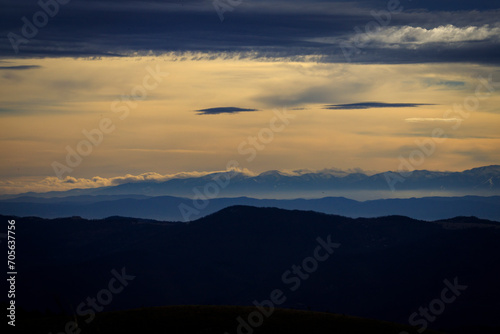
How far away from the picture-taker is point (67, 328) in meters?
74.1

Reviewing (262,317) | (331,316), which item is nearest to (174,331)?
(262,317)

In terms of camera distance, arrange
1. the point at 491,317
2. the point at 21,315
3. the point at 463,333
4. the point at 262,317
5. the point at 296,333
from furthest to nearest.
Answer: the point at 491,317
the point at 463,333
the point at 21,315
the point at 262,317
the point at 296,333

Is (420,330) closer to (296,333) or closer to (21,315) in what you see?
(296,333)

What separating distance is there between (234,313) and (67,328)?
20459 millimetres

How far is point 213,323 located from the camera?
74.6 m

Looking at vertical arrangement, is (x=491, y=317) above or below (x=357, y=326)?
above

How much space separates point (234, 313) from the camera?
3100 inches

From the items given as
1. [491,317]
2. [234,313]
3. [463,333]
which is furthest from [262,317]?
[491,317]

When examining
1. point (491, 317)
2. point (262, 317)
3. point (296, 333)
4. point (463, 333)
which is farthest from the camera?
point (491, 317)

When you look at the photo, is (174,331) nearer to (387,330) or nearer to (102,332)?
(102,332)

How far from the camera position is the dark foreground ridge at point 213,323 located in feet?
239

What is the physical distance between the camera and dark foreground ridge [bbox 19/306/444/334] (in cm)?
7275

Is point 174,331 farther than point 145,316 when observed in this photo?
No

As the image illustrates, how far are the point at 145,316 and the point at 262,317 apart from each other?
48.3ft
